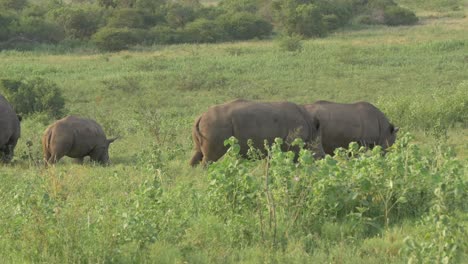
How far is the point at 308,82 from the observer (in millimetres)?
21719

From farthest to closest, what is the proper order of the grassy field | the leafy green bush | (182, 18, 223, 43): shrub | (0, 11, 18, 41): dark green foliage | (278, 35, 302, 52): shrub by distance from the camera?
1. (182, 18, 223, 43): shrub
2. (0, 11, 18, 41): dark green foliage
3. (278, 35, 302, 52): shrub
4. the leafy green bush
5. the grassy field

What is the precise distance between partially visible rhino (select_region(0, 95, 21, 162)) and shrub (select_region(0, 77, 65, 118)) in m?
7.34

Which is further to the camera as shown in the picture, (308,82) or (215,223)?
(308,82)

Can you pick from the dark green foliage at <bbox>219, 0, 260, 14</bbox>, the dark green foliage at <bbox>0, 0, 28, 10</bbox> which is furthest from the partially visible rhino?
the dark green foliage at <bbox>219, 0, 260, 14</bbox>

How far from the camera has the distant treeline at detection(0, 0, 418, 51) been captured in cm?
3189

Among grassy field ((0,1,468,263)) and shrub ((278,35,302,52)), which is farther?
shrub ((278,35,302,52))

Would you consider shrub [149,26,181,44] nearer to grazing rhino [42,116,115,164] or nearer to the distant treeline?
the distant treeline

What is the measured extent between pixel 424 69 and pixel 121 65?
1078 cm

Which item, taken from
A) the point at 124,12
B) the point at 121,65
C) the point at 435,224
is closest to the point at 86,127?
the point at 435,224

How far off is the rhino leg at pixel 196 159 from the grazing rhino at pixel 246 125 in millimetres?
62

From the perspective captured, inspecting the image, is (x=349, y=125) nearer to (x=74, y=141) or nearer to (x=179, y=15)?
(x=74, y=141)

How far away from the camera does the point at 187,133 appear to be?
14102 millimetres

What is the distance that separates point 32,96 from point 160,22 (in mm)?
19276

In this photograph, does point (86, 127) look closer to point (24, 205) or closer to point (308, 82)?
point (24, 205)
